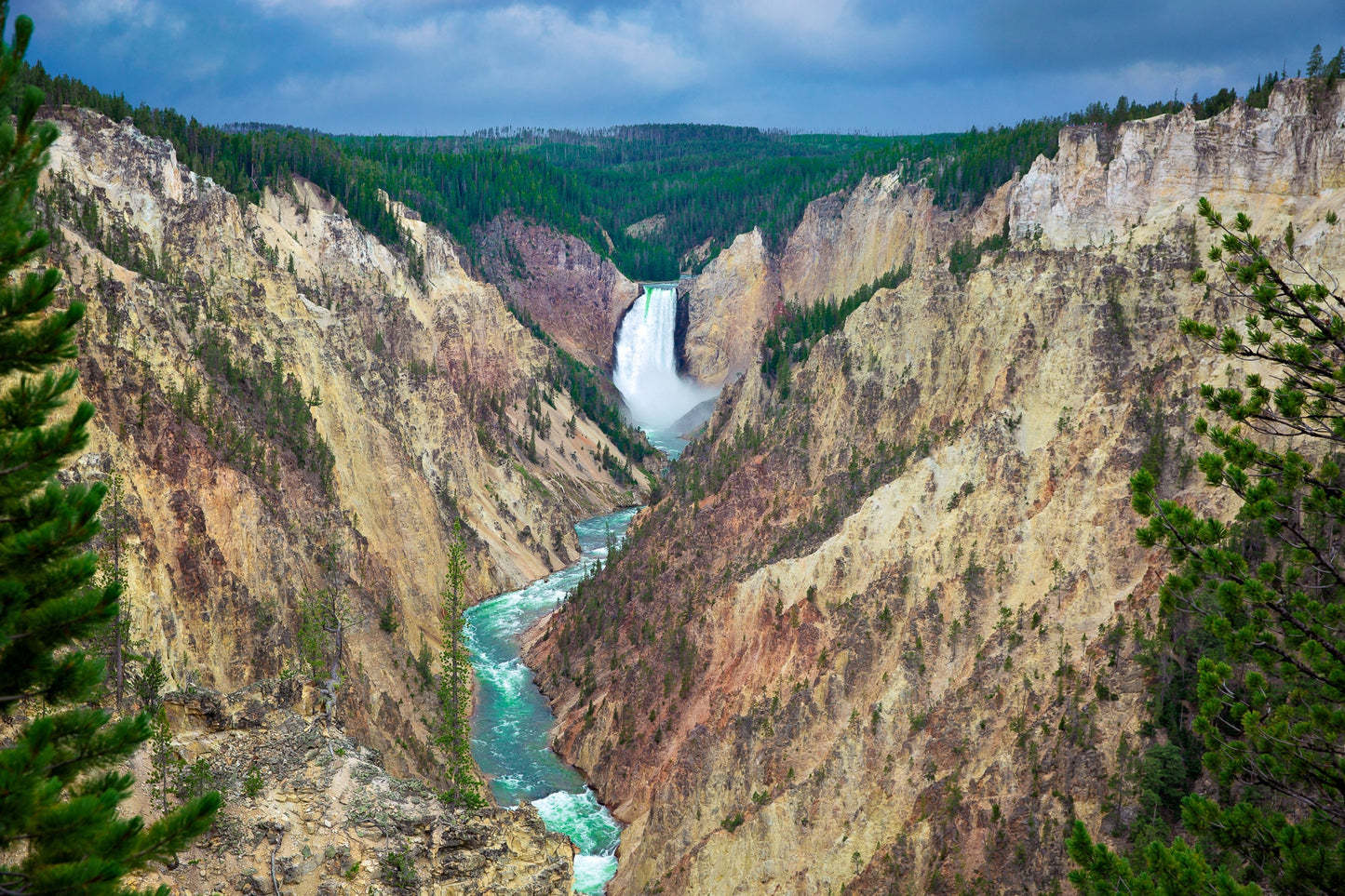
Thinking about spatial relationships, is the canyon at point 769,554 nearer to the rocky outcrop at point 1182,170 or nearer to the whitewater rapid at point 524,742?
the rocky outcrop at point 1182,170

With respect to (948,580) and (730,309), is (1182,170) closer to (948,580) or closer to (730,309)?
(948,580)

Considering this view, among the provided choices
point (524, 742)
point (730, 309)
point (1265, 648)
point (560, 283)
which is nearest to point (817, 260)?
point (730, 309)

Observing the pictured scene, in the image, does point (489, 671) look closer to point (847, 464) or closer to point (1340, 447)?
point (847, 464)

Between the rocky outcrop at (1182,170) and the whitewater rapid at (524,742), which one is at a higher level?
the rocky outcrop at (1182,170)

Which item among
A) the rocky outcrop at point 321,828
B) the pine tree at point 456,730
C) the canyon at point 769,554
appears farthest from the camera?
the pine tree at point 456,730

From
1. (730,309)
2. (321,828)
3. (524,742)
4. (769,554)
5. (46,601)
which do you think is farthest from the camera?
(730,309)

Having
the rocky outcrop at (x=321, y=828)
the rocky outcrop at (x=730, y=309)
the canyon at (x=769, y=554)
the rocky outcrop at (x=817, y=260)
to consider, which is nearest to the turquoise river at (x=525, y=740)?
the canyon at (x=769, y=554)

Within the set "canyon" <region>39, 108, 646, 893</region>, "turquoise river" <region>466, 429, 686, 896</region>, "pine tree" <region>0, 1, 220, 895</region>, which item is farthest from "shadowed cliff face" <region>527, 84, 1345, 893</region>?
"pine tree" <region>0, 1, 220, 895</region>
